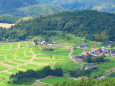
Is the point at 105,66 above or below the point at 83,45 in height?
below

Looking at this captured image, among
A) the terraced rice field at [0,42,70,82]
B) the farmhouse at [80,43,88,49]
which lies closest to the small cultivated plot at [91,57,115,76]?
the terraced rice field at [0,42,70,82]

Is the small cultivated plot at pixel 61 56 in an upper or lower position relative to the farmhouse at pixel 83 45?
lower

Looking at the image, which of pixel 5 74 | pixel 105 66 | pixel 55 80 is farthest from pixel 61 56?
pixel 5 74

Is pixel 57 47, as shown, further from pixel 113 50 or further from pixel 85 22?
pixel 85 22

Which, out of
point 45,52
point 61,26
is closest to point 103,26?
point 61,26

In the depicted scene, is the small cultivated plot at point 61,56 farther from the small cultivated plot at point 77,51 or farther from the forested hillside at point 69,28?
the forested hillside at point 69,28

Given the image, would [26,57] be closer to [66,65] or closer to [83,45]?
[66,65]

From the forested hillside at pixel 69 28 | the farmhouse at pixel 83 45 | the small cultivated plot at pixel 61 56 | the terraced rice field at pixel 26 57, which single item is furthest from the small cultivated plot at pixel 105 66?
the forested hillside at pixel 69 28
